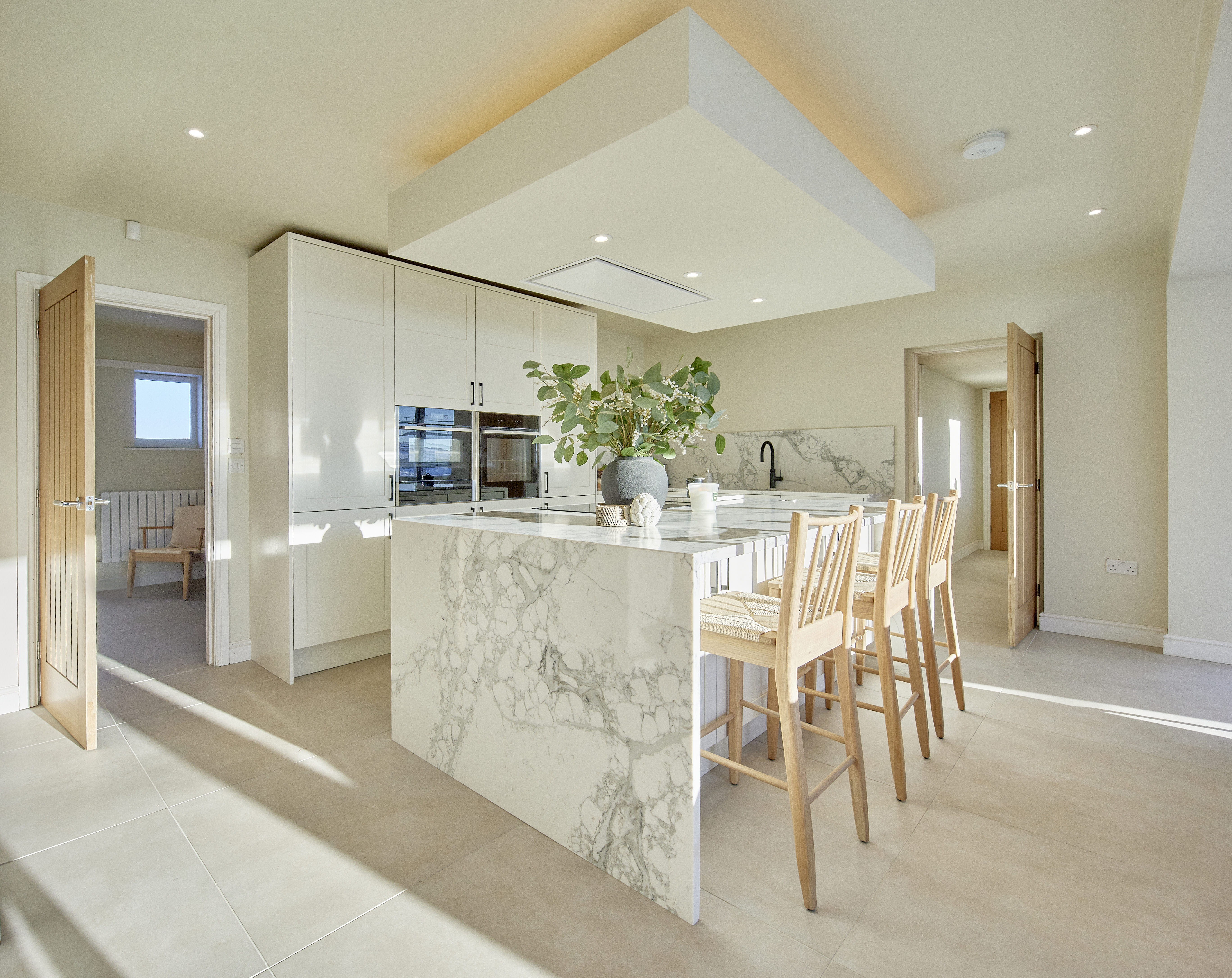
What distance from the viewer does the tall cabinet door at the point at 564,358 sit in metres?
4.49

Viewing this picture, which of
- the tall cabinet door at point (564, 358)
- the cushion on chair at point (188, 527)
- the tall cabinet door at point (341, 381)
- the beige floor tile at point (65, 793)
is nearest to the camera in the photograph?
the beige floor tile at point (65, 793)

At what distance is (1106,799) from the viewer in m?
2.06

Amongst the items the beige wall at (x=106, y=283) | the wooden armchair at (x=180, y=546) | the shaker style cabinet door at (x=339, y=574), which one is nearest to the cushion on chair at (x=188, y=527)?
the wooden armchair at (x=180, y=546)

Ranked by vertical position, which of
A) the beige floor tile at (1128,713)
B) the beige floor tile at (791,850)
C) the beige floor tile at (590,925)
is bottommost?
the beige floor tile at (590,925)

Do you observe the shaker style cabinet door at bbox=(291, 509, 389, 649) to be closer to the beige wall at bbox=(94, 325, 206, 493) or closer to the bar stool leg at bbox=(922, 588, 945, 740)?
the bar stool leg at bbox=(922, 588, 945, 740)

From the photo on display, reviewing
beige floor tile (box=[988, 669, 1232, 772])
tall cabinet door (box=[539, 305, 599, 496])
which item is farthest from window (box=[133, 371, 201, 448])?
beige floor tile (box=[988, 669, 1232, 772])

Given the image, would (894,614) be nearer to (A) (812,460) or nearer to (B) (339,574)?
(B) (339,574)

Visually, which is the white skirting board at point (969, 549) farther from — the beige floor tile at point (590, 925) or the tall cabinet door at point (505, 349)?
the beige floor tile at point (590, 925)

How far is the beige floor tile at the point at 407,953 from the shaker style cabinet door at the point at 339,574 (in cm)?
209

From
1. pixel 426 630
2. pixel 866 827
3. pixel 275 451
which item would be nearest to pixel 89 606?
pixel 275 451

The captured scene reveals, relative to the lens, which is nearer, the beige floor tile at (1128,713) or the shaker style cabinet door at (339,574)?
the beige floor tile at (1128,713)

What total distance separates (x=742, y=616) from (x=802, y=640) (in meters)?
0.23

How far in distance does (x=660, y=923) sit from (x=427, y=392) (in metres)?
3.08

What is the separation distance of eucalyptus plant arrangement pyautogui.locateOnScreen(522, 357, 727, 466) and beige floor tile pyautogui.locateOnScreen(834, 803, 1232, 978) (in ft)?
4.63
